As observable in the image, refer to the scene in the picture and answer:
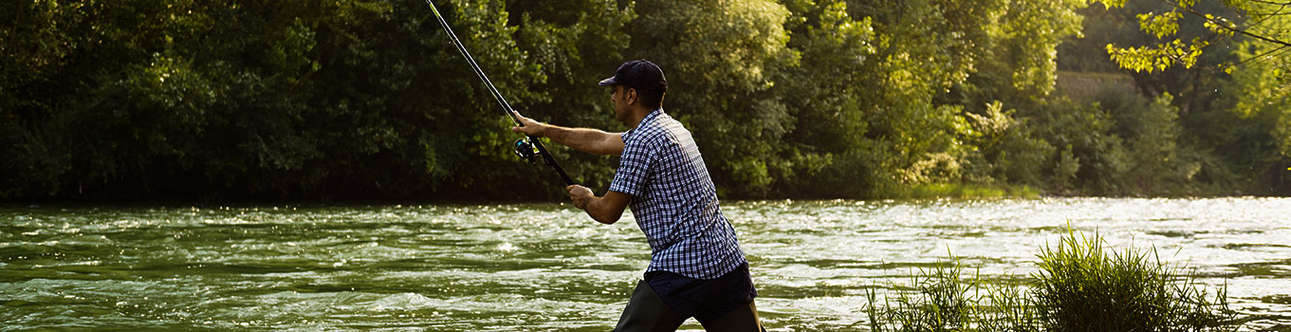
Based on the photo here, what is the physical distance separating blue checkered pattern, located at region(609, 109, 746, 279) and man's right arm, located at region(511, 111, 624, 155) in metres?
0.46

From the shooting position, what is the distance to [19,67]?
27.1 m

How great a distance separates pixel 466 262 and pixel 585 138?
30.4 ft

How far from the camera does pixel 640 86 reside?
550cm

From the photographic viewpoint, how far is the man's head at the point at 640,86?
18.0 feet

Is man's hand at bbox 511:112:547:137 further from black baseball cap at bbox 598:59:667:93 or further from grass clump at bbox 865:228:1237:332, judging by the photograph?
grass clump at bbox 865:228:1237:332

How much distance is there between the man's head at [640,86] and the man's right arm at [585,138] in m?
0.36

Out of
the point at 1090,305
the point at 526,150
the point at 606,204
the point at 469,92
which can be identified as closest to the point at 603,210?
the point at 606,204

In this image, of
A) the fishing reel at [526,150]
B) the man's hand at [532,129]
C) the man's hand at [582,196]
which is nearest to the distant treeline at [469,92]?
the fishing reel at [526,150]

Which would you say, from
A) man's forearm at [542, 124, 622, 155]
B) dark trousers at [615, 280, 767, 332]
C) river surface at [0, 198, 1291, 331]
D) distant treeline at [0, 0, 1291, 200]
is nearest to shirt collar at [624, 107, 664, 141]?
man's forearm at [542, 124, 622, 155]

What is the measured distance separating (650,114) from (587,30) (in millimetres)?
28195

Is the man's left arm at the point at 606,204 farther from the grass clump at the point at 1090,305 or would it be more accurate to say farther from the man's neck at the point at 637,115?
the grass clump at the point at 1090,305

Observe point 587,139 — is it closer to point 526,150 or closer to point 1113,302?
point 526,150

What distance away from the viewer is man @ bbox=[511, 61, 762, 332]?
17.6ft

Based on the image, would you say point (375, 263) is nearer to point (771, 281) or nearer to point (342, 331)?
point (771, 281)
